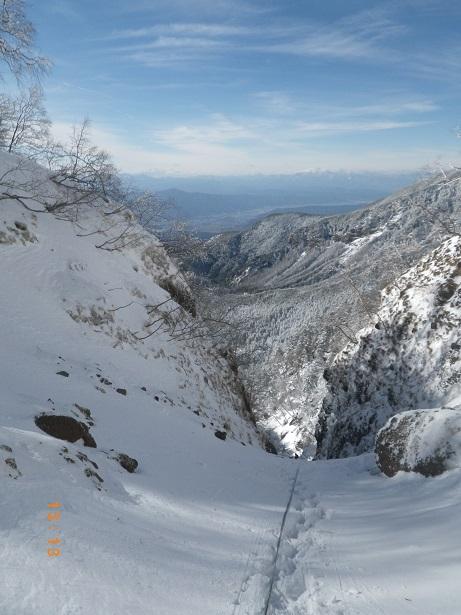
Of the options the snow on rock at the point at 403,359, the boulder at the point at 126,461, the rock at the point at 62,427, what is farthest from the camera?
the snow on rock at the point at 403,359

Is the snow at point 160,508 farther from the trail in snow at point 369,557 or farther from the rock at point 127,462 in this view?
the rock at point 127,462

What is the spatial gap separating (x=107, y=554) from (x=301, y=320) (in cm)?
11219

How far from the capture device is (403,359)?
54.0 ft

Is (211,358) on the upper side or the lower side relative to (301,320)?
upper

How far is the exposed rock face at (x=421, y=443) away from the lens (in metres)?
6.75

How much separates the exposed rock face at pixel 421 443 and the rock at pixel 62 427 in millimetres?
5547

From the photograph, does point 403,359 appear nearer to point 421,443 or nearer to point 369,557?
point 421,443

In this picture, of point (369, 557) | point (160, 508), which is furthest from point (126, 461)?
point (369, 557)

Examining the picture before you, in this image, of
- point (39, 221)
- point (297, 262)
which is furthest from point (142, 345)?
point (297, 262)

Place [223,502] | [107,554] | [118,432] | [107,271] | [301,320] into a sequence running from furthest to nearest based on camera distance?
[301,320], [107,271], [118,432], [223,502], [107,554]

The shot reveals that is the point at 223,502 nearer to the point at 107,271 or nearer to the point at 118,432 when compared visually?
the point at 118,432

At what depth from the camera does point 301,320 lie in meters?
113
